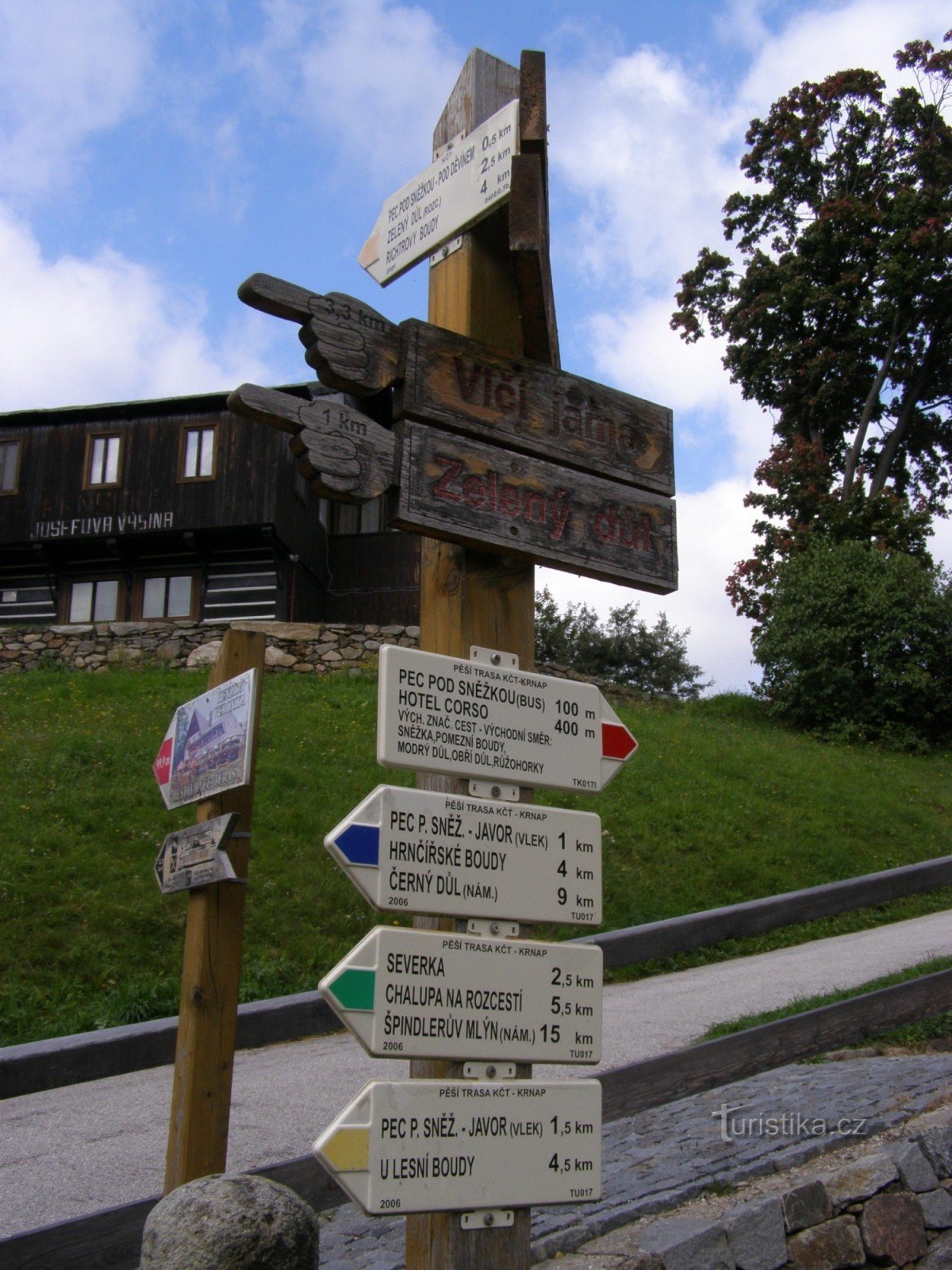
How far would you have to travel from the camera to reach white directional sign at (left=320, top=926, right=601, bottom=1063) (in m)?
2.92

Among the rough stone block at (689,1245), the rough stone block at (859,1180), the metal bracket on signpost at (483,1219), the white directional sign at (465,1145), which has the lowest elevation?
the rough stone block at (689,1245)

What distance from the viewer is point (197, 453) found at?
1050 inches

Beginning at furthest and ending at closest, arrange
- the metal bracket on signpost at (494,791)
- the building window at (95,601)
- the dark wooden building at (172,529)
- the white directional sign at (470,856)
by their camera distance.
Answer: the building window at (95,601) < the dark wooden building at (172,529) < the metal bracket on signpost at (494,791) < the white directional sign at (470,856)

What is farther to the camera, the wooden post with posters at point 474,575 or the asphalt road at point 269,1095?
the asphalt road at point 269,1095

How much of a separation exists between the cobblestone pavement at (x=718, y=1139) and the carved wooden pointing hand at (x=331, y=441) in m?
2.63

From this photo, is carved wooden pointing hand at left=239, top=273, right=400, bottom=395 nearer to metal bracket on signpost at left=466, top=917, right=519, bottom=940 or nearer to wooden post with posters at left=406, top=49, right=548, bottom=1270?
wooden post with posters at left=406, top=49, right=548, bottom=1270

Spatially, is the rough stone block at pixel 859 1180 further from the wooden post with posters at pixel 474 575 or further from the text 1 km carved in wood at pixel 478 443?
the text 1 km carved in wood at pixel 478 443

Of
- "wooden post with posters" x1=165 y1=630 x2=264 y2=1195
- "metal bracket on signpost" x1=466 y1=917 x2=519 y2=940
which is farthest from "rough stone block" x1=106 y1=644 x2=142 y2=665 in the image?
"metal bracket on signpost" x1=466 y1=917 x2=519 y2=940

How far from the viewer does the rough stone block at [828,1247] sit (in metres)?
4.23

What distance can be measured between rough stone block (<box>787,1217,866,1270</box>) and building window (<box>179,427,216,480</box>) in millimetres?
23876

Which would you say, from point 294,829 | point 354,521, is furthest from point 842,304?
point 294,829

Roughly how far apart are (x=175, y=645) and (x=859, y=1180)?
67.9ft

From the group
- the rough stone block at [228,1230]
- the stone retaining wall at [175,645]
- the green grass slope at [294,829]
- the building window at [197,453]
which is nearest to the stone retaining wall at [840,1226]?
the rough stone block at [228,1230]

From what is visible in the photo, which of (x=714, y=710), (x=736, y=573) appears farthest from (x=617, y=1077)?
(x=736, y=573)
